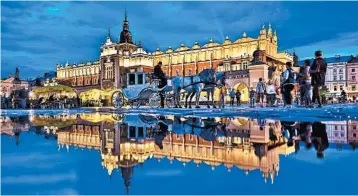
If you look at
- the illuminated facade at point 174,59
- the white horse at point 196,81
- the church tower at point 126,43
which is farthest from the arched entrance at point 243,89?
the church tower at point 126,43

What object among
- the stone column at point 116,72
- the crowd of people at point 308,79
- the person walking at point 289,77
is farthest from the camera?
the stone column at point 116,72

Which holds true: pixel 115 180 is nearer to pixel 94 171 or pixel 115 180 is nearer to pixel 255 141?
pixel 94 171

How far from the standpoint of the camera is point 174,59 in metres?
53.6

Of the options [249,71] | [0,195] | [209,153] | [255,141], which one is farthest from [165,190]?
[249,71]

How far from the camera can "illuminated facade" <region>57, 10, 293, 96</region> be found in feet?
144

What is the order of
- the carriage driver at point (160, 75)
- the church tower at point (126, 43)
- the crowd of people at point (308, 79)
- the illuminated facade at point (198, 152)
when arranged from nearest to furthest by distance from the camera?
the illuminated facade at point (198, 152)
the crowd of people at point (308, 79)
the carriage driver at point (160, 75)
the church tower at point (126, 43)

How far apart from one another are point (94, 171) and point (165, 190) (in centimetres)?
64

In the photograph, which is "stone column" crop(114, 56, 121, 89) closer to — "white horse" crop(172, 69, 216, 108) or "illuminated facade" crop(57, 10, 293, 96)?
"illuminated facade" crop(57, 10, 293, 96)

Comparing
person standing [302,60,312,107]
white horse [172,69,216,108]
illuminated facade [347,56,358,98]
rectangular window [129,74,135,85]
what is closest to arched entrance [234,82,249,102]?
rectangular window [129,74,135,85]

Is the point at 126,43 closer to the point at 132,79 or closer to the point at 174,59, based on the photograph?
the point at 174,59

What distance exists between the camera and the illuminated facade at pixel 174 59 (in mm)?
43812

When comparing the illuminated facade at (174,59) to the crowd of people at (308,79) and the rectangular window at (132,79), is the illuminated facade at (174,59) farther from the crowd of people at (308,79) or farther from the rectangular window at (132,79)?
the crowd of people at (308,79)

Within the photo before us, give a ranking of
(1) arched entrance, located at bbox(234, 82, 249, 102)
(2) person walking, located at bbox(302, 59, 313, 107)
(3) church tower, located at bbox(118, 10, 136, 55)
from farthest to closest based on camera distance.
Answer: (3) church tower, located at bbox(118, 10, 136, 55) → (1) arched entrance, located at bbox(234, 82, 249, 102) → (2) person walking, located at bbox(302, 59, 313, 107)

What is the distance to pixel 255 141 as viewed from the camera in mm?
3492
